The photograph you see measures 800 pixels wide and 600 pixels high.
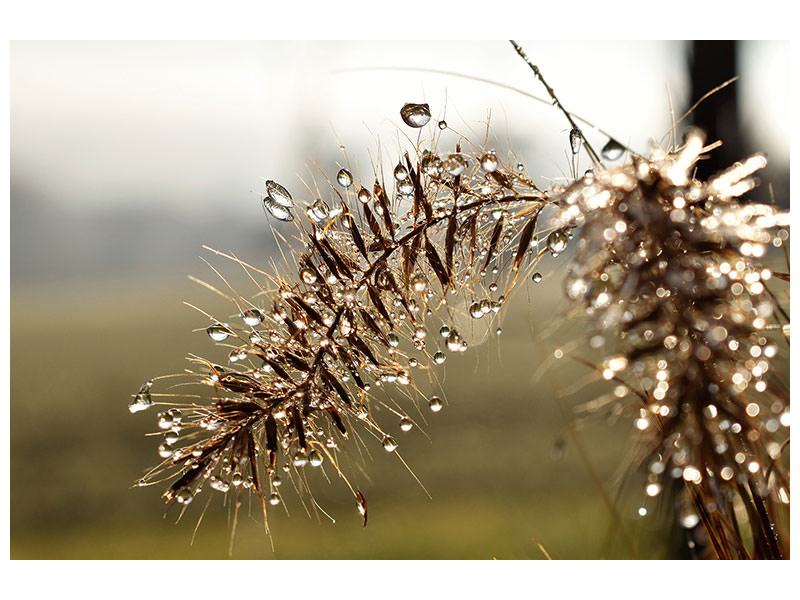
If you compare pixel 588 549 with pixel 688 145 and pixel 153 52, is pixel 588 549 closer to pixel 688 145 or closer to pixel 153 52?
pixel 688 145

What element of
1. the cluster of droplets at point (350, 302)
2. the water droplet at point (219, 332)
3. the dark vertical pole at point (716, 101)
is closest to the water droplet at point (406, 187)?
the cluster of droplets at point (350, 302)

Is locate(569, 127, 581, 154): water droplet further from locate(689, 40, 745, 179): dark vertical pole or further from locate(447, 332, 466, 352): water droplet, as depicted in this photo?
locate(689, 40, 745, 179): dark vertical pole

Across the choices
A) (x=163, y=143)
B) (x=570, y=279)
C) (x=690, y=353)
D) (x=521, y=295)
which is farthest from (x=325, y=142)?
(x=690, y=353)

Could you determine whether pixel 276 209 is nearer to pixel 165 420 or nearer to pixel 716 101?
pixel 165 420

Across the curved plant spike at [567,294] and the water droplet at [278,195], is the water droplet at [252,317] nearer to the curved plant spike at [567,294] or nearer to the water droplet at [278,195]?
the curved plant spike at [567,294]

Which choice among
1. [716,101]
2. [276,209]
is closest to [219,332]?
[276,209]

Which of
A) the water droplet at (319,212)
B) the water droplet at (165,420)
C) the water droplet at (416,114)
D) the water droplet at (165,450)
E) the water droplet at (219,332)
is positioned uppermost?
the water droplet at (416,114)

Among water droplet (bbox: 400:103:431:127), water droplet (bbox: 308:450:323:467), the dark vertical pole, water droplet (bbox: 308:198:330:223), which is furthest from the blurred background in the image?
water droplet (bbox: 308:450:323:467)
